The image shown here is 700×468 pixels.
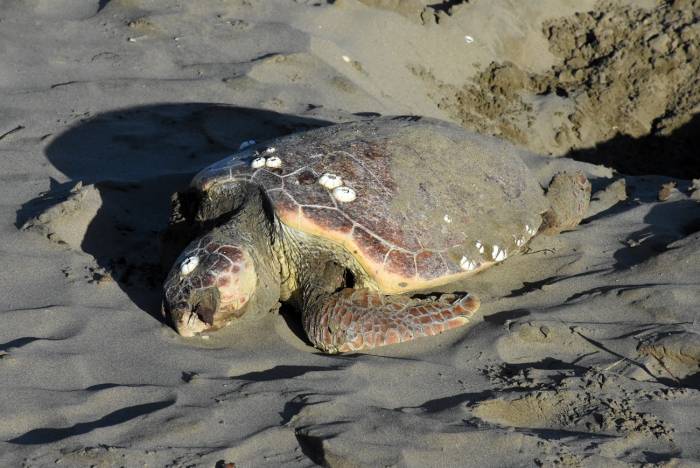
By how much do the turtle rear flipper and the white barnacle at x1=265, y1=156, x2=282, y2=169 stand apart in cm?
162

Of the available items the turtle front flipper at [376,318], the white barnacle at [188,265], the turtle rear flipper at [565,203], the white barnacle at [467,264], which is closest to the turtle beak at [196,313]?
the white barnacle at [188,265]

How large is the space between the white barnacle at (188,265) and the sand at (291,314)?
28 centimetres

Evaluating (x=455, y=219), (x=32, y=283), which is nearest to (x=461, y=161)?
(x=455, y=219)

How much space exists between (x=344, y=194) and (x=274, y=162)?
429 millimetres

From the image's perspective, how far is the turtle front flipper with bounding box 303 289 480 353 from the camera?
366 centimetres

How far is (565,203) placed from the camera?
4.77 metres

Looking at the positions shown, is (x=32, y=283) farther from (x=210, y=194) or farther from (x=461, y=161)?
(x=461, y=161)

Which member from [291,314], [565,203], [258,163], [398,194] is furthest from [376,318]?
[565,203]

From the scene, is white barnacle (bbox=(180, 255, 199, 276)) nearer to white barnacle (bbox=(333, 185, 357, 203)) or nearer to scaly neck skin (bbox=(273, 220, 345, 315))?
scaly neck skin (bbox=(273, 220, 345, 315))

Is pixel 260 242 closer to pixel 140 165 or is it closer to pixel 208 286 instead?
pixel 208 286

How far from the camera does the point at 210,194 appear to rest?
13.9 feet

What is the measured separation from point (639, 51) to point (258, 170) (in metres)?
4.77

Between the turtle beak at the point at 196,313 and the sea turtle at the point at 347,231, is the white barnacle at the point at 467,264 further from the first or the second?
the turtle beak at the point at 196,313

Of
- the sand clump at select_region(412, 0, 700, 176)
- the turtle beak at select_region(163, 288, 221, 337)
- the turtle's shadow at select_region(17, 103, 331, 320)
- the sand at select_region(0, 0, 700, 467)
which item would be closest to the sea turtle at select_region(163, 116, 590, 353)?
the turtle beak at select_region(163, 288, 221, 337)
